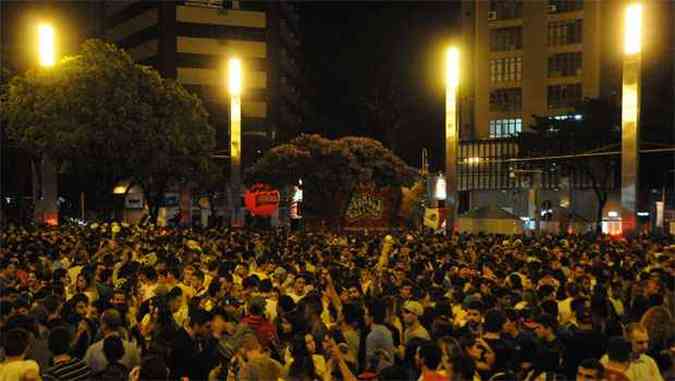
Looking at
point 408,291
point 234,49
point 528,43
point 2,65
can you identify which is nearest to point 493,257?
point 408,291

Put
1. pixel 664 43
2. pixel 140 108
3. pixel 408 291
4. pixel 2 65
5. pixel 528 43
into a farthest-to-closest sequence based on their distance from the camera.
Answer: pixel 528 43 < pixel 664 43 < pixel 2 65 < pixel 140 108 < pixel 408 291

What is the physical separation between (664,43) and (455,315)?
54828mm

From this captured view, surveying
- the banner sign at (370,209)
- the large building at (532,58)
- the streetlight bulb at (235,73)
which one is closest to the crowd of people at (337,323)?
the streetlight bulb at (235,73)

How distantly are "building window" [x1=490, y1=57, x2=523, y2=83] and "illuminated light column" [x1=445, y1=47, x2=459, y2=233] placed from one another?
135ft

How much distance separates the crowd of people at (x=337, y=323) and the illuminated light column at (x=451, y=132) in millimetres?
11356

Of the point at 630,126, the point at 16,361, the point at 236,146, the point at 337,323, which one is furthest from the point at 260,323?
the point at 236,146

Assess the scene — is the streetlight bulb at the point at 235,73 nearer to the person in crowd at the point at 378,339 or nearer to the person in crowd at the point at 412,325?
the person in crowd at the point at 412,325

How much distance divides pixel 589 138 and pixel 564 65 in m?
14.0

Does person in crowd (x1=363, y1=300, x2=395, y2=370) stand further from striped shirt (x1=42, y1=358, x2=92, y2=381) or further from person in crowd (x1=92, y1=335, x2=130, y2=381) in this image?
striped shirt (x1=42, y1=358, x2=92, y2=381)

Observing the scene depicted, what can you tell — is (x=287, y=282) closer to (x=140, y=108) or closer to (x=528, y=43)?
(x=140, y=108)

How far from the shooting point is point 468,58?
6762 cm

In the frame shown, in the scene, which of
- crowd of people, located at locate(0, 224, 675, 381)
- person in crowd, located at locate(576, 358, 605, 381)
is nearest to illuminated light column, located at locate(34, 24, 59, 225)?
crowd of people, located at locate(0, 224, 675, 381)

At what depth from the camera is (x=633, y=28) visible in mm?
18391

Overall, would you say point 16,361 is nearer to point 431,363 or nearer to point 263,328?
point 263,328
